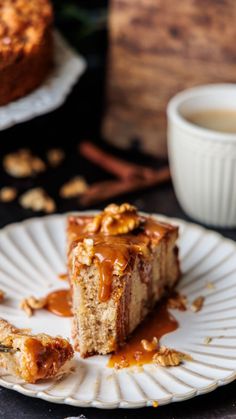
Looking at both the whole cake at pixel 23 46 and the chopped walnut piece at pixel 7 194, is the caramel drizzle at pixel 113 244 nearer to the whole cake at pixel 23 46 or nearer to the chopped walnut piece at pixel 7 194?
the whole cake at pixel 23 46

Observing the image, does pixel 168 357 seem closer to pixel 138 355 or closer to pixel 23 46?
pixel 138 355

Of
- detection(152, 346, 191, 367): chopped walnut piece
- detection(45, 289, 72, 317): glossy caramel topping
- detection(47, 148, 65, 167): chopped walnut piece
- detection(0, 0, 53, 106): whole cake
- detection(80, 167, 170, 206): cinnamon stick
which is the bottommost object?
detection(47, 148, 65, 167): chopped walnut piece

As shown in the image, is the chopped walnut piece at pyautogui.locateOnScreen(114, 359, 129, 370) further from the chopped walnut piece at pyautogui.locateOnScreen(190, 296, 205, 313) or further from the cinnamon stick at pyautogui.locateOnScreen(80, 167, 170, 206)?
the cinnamon stick at pyautogui.locateOnScreen(80, 167, 170, 206)

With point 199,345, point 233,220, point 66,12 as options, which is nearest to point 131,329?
point 199,345

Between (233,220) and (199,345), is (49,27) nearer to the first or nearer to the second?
(233,220)

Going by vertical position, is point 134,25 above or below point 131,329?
above

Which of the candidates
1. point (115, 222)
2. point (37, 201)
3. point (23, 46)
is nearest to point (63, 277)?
point (115, 222)

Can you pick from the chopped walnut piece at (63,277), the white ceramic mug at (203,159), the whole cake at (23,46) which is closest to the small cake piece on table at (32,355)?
the chopped walnut piece at (63,277)

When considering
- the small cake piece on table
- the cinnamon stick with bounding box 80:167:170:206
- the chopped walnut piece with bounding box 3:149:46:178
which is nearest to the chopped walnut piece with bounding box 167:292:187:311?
the small cake piece on table
